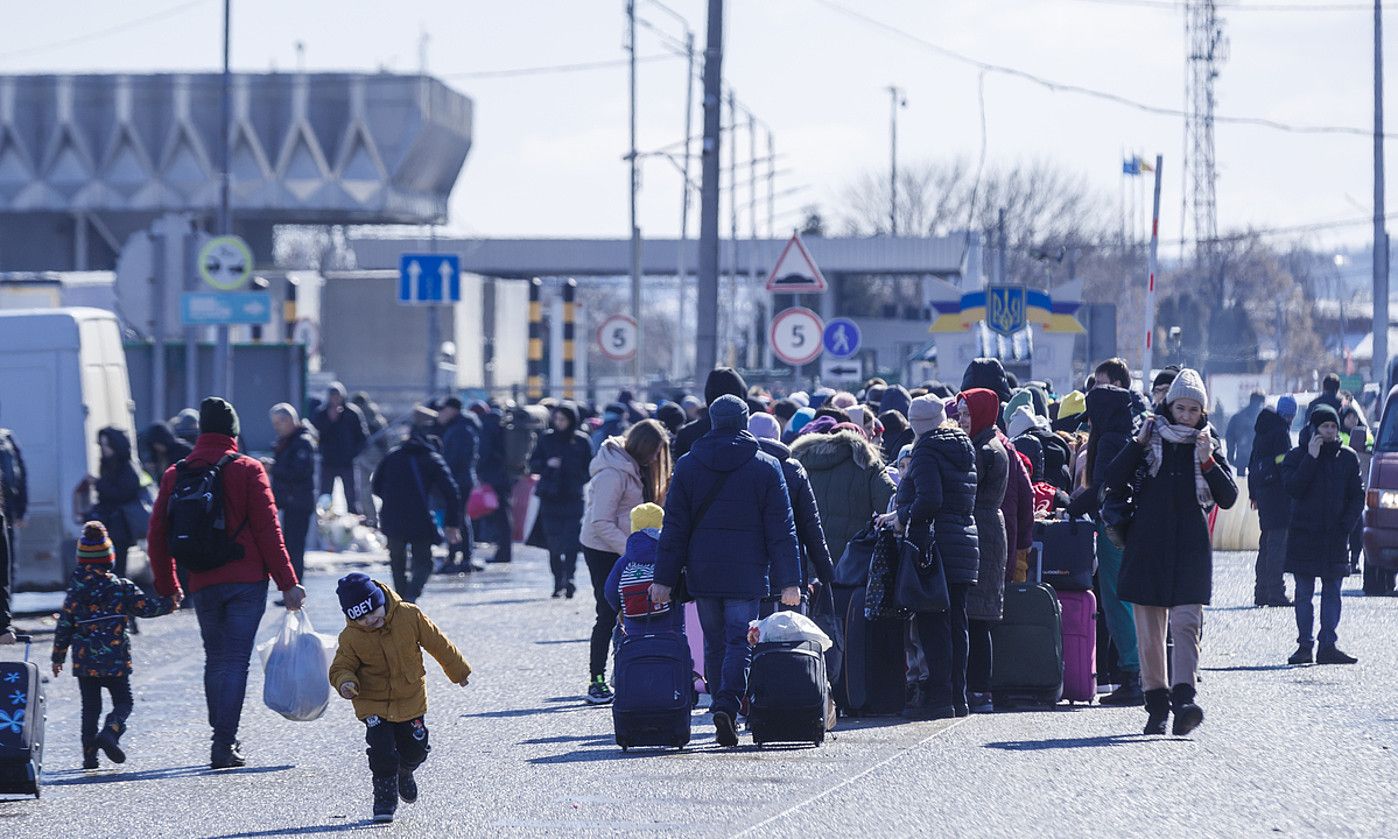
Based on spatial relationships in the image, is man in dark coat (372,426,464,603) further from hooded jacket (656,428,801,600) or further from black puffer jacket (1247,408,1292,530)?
hooded jacket (656,428,801,600)

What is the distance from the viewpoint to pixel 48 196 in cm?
6531

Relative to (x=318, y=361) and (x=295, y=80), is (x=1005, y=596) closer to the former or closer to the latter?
(x=318, y=361)

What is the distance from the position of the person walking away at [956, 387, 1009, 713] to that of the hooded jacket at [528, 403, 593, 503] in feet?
25.0

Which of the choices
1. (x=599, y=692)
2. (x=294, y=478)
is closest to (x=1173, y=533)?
(x=599, y=692)

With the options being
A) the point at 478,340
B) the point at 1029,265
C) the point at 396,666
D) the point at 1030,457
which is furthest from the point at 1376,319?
the point at 1029,265

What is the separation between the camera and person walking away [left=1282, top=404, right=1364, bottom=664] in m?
14.4

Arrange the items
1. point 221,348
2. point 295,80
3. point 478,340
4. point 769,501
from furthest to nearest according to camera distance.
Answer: point 295,80, point 478,340, point 221,348, point 769,501

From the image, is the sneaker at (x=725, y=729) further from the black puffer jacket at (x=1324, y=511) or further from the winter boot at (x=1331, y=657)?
the black puffer jacket at (x=1324, y=511)

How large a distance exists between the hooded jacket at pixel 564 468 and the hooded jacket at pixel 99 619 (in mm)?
7648

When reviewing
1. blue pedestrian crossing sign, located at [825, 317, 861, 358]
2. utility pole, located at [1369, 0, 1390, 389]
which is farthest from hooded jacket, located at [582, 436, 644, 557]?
utility pole, located at [1369, 0, 1390, 389]

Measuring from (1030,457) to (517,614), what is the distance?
685 centimetres

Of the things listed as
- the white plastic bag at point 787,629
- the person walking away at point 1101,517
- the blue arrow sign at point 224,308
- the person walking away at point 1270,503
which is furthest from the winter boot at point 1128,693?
the blue arrow sign at point 224,308

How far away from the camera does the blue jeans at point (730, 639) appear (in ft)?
35.0

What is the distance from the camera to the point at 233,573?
35.2ft
